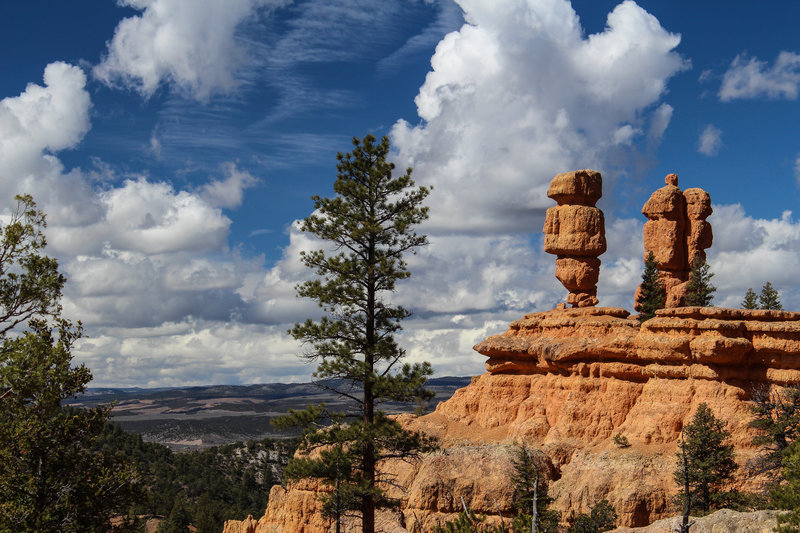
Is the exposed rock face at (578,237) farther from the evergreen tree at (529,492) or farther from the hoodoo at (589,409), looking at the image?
the evergreen tree at (529,492)

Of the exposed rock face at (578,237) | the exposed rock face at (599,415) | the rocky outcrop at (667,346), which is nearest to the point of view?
the exposed rock face at (599,415)

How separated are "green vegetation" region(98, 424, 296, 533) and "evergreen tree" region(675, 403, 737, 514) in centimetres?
5252

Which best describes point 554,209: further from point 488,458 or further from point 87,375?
point 87,375

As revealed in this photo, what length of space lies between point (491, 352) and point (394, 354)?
23.4 metres

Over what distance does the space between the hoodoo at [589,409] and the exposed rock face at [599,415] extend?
7 cm

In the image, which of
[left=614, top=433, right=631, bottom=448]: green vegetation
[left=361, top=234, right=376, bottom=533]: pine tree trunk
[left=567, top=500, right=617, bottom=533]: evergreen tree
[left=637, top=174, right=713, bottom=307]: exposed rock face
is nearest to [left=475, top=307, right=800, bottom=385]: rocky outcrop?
[left=614, top=433, right=631, bottom=448]: green vegetation

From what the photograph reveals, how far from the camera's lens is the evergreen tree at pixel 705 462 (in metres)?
37.6

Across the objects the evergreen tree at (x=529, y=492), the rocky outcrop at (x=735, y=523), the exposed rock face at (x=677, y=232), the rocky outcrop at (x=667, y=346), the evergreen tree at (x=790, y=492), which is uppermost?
the exposed rock face at (x=677, y=232)

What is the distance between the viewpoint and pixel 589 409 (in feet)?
157

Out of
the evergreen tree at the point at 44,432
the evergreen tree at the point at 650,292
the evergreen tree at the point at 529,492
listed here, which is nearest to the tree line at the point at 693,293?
the evergreen tree at the point at 650,292

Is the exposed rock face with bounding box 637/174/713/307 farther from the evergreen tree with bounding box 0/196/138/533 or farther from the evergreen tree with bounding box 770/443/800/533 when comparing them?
the evergreen tree with bounding box 0/196/138/533

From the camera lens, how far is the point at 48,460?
23156mm

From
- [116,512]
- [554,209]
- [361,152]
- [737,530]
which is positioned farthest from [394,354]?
[554,209]

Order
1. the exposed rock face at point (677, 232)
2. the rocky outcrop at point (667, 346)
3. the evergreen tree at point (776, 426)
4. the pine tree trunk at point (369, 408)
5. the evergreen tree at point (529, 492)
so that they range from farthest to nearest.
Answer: the exposed rock face at point (677, 232) < the rocky outcrop at point (667, 346) < the evergreen tree at point (529, 492) < the evergreen tree at point (776, 426) < the pine tree trunk at point (369, 408)
